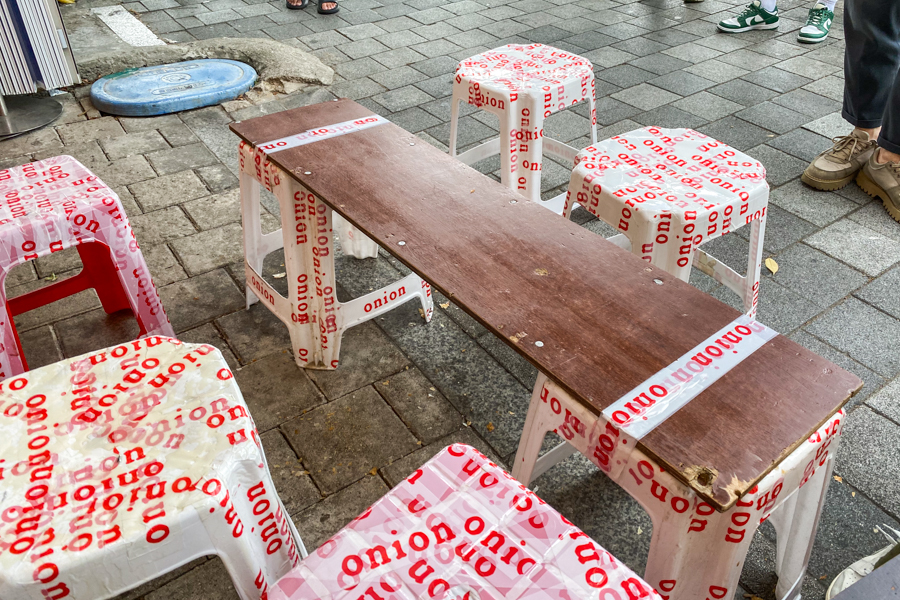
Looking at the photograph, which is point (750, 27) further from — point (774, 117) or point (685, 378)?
point (685, 378)

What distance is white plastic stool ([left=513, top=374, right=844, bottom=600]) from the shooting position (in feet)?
4.25

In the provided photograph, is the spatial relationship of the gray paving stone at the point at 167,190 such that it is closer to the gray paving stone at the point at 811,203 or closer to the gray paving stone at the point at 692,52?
the gray paving stone at the point at 811,203

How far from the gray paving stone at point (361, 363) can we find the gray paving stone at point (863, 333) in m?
1.78

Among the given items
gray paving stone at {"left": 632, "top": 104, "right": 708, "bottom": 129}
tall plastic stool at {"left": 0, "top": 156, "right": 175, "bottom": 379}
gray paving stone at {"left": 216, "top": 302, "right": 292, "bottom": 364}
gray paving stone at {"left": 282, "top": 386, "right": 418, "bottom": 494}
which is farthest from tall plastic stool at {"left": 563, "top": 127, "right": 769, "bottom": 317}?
gray paving stone at {"left": 632, "top": 104, "right": 708, "bottom": 129}

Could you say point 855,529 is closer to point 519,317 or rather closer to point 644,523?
point 644,523

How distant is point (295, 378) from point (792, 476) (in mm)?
1820

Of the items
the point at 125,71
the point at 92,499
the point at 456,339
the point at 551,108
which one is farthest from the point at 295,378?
the point at 125,71

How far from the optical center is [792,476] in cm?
139

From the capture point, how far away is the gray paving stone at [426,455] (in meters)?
2.24

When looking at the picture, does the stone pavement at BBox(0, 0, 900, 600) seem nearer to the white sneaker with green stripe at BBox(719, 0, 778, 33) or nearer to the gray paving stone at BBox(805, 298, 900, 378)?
the gray paving stone at BBox(805, 298, 900, 378)

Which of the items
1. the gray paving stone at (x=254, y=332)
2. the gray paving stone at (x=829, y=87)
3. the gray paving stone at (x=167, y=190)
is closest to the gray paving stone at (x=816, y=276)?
the gray paving stone at (x=829, y=87)

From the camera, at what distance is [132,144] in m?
4.22

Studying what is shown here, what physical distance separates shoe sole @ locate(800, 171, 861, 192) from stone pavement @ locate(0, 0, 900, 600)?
5 cm

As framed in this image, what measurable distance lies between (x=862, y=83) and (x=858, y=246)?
104 cm
